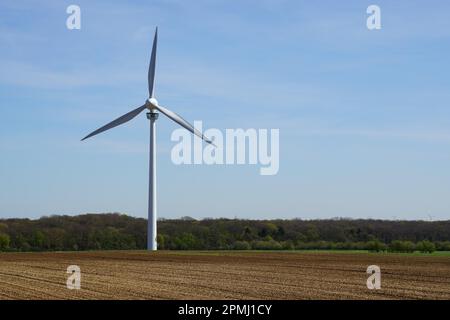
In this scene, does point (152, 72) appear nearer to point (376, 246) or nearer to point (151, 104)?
point (151, 104)

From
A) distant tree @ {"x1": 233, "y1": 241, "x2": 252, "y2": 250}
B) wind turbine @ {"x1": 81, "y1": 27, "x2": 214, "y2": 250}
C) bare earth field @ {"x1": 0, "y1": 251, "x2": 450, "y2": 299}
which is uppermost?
wind turbine @ {"x1": 81, "y1": 27, "x2": 214, "y2": 250}

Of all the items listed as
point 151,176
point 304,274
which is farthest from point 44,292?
point 151,176

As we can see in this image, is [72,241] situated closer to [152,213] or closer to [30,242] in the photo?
[30,242]

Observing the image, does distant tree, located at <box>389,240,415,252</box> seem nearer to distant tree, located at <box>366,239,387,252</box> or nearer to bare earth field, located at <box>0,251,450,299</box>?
distant tree, located at <box>366,239,387,252</box>

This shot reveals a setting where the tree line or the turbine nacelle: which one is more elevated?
the turbine nacelle

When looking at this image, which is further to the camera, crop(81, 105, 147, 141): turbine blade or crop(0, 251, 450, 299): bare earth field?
crop(81, 105, 147, 141): turbine blade

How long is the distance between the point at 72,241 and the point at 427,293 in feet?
276

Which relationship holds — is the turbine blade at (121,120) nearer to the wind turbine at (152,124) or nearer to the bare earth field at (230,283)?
the wind turbine at (152,124)

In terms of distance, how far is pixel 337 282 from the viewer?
3775 cm

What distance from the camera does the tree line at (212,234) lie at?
104m

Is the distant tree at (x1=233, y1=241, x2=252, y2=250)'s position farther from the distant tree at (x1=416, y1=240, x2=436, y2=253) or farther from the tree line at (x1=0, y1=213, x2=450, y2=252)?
the distant tree at (x1=416, y1=240, x2=436, y2=253)

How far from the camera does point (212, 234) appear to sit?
112 meters

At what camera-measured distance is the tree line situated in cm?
10381

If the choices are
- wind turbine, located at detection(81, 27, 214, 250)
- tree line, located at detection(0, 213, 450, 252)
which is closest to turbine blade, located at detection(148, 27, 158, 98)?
wind turbine, located at detection(81, 27, 214, 250)
